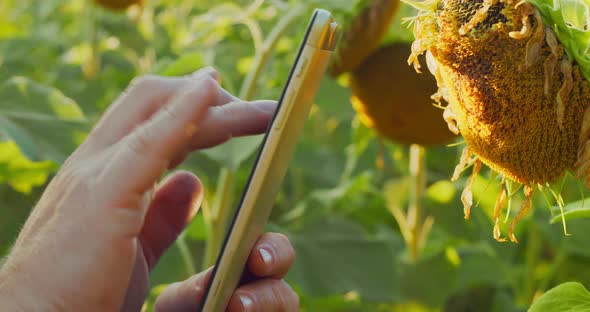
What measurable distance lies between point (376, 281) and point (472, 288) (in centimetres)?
15

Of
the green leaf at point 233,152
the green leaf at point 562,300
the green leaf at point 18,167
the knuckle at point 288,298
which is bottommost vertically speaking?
the green leaf at point 18,167

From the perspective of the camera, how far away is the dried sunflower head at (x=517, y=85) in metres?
0.50

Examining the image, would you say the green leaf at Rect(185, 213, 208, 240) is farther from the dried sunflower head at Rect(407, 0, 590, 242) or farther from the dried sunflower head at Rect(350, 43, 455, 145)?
the dried sunflower head at Rect(407, 0, 590, 242)

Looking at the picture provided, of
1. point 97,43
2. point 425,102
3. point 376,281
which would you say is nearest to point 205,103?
point 425,102

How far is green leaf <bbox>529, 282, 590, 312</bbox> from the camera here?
0.56 m

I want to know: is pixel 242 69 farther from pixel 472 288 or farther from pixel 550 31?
pixel 550 31

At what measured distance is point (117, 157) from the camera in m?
0.48

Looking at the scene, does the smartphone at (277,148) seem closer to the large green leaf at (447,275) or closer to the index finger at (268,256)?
the index finger at (268,256)

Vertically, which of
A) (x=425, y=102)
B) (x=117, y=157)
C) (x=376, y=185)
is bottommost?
(x=376, y=185)

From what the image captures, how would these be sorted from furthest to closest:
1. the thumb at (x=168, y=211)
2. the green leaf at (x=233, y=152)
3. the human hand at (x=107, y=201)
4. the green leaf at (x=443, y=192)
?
the green leaf at (x=443, y=192) → the green leaf at (x=233, y=152) → the thumb at (x=168, y=211) → the human hand at (x=107, y=201)

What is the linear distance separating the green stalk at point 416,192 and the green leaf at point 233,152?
1.09 ft

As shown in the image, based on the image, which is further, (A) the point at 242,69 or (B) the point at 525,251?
(A) the point at 242,69

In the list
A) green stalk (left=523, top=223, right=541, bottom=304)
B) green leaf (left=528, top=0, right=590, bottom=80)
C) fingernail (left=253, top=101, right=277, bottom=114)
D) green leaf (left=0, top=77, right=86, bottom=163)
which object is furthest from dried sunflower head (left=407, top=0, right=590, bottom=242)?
green stalk (left=523, top=223, right=541, bottom=304)

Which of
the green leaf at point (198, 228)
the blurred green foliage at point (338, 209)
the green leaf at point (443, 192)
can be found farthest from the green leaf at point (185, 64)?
the green leaf at point (443, 192)
